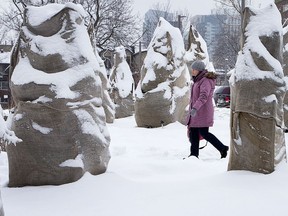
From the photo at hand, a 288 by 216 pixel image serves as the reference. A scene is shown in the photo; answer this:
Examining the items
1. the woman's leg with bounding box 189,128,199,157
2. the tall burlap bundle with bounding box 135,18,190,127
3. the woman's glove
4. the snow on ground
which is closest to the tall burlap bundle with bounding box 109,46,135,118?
the tall burlap bundle with bounding box 135,18,190,127

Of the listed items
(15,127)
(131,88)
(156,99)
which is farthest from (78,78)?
(131,88)

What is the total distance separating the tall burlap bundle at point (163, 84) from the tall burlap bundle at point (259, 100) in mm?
6908

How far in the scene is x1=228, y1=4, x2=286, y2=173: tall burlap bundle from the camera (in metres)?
4.38

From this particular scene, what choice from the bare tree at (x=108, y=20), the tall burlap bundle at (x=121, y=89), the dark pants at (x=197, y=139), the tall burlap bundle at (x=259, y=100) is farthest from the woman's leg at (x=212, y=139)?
the bare tree at (x=108, y=20)

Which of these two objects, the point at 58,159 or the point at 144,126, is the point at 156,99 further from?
the point at 58,159

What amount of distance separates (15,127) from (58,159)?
22.3 inches

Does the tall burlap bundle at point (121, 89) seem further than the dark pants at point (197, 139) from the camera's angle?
Yes

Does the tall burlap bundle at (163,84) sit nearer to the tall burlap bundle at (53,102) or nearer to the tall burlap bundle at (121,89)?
the tall burlap bundle at (121,89)

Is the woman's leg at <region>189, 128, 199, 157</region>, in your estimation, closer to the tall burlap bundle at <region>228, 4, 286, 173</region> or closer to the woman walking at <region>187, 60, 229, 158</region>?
the woman walking at <region>187, 60, 229, 158</region>

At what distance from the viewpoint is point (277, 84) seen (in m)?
4.41

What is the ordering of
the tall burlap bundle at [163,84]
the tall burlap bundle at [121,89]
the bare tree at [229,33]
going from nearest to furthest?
the tall burlap bundle at [163,84], the tall burlap bundle at [121,89], the bare tree at [229,33]

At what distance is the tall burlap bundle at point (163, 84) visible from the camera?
11539 millimetres

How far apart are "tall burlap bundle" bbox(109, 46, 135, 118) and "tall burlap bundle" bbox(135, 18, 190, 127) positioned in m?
5.24

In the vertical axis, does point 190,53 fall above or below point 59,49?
below
